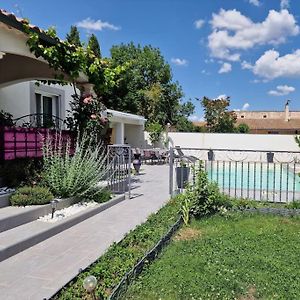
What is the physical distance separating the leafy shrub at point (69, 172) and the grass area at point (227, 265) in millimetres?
2645

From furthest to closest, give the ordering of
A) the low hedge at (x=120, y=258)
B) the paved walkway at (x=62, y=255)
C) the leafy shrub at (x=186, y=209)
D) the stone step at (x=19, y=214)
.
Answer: the leafy shrub at (x=186, y=209) → the stone step at (x=19, y=214) → the paved walkway at (x=62, y=255) → the low hedge at (x=120, y=258)

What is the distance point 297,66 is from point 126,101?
19.0 meters

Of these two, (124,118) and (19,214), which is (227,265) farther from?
(124,118)

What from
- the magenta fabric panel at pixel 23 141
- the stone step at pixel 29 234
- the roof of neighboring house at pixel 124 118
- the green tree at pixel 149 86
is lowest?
the stone step at pixel 29 234

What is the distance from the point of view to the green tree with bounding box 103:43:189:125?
32938 mm

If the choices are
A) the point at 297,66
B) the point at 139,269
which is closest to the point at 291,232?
the point at 139,269

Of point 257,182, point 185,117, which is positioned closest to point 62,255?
point 257,182

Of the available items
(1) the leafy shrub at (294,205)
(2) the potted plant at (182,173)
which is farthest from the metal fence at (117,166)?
(1) the leafy shrub at (294,205)

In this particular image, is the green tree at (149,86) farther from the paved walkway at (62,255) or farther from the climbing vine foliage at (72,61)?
the paved walkway at (62,255)

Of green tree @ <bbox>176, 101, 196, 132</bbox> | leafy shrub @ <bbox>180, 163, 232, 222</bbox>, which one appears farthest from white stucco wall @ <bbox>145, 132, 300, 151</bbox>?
leafy shrub @ <bbox>180, 163, 232, 222</bbox>

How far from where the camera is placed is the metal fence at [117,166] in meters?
9.34

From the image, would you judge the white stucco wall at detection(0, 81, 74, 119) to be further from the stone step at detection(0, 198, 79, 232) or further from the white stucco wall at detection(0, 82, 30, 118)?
Result: the stone step at detection(0, 198, 79, 232)

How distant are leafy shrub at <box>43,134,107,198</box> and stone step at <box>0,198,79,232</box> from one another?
0.76m

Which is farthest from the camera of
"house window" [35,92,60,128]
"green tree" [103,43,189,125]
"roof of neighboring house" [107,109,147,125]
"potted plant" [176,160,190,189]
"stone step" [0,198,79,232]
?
"green tree" [103,43,189,125]
